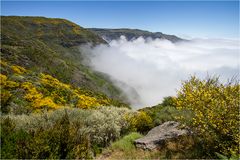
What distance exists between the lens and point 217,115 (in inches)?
313

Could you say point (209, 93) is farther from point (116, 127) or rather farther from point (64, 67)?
point (64, 67)

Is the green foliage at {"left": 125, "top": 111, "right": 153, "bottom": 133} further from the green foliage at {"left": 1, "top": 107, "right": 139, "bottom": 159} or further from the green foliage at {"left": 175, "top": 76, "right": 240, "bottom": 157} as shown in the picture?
the green foliage at {"left": 175, "top": 76, "right": 240, "bottom": 157}

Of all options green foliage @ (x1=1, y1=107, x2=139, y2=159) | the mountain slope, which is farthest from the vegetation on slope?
the mountain slope

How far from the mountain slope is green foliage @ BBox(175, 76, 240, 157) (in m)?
39.5

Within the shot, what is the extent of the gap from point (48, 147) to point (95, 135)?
3566mm

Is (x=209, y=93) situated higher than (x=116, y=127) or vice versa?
(x=209, y=93)

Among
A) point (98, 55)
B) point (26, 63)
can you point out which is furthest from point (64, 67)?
point (98, 55)

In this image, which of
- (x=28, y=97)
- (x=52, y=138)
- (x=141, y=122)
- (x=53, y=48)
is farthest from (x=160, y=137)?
(x=53, y=48)

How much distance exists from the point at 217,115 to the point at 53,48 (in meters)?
96.4

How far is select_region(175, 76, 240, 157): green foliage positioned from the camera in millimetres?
7758

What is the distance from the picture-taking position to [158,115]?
1419 cm

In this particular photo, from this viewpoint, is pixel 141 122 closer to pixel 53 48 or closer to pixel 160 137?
pixel 160 137

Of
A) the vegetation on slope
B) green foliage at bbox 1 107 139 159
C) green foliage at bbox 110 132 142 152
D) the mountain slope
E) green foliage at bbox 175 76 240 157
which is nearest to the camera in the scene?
green foliage at bbox 1 107 139 159

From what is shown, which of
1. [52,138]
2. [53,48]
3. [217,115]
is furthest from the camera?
[53,48]
